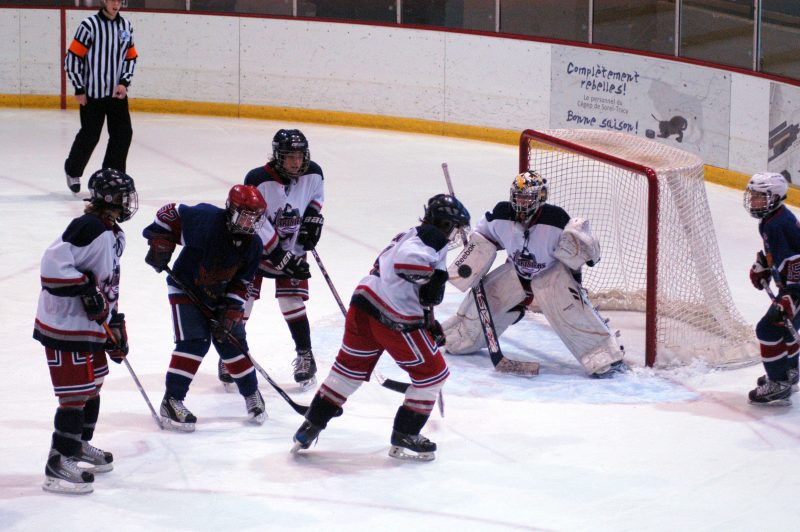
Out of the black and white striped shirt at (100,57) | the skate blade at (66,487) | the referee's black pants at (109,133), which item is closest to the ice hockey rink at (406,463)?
the skate blade at (66,487)

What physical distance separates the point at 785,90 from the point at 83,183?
4758 mm

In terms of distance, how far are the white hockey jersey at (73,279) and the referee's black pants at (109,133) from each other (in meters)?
4.30

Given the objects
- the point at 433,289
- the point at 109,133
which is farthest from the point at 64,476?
the point at 109,133

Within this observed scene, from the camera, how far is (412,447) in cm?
434

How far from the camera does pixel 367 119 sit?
1087 centimetres

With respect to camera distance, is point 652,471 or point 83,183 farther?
point 83,183

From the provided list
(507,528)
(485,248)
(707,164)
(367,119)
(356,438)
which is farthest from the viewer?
(367,119)

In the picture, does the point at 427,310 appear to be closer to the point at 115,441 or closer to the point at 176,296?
the point at 176,296

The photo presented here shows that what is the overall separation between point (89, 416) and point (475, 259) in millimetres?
1889

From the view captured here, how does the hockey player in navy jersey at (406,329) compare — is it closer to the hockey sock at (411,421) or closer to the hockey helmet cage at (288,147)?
the hockey sock at (411,421)

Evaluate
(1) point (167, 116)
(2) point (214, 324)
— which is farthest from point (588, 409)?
(1) point (167, 116)

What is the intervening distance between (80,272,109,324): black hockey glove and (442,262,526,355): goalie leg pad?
2.04 meters

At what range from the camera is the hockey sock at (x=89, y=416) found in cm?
416

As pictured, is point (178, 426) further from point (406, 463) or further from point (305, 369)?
point (406, 463)
